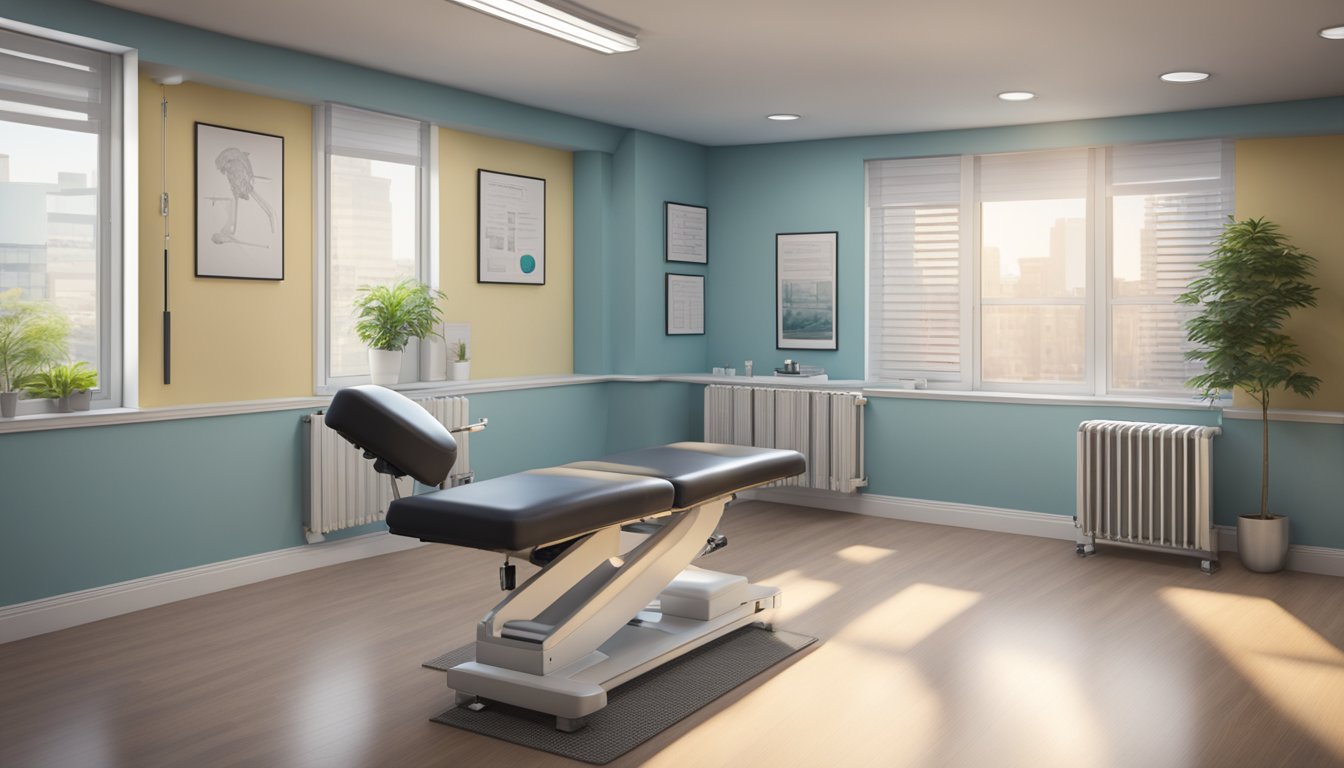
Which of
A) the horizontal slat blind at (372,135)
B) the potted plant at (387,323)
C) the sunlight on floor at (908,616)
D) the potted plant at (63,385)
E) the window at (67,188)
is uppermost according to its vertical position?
the horizontal slat blind at (372,135)

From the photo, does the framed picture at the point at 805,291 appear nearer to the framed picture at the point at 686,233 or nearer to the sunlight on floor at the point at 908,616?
the framed picture at the point at 686,233

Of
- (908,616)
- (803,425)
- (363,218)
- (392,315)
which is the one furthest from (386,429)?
(803,425)

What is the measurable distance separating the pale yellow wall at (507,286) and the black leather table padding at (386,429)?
2.59 meters

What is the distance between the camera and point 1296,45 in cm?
429

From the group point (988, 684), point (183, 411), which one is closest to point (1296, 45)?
point (988, 684)

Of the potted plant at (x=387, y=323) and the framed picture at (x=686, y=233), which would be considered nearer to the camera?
the potted plant at (x=387, y=323)

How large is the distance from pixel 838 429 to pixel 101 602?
13.1 feet

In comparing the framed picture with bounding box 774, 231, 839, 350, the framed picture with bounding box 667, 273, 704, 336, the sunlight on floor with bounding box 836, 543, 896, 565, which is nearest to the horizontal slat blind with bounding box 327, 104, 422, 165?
the framed picture with bounding box 667, 273, 704, 336

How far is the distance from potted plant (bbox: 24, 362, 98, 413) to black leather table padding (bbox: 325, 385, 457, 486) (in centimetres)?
153

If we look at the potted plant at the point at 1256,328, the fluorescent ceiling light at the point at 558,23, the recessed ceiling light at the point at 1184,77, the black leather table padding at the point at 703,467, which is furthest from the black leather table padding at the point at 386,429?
the potted plant at the point at 1256,328

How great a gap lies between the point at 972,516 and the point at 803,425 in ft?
3.68

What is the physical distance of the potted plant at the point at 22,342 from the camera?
3951 mm

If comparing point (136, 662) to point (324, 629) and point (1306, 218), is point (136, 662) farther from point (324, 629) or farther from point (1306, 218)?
point (1306, 218)

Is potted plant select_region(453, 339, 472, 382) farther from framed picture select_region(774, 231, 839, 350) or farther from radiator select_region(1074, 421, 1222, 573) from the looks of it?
radiator select_region(1074, 421, 1222, 573)
